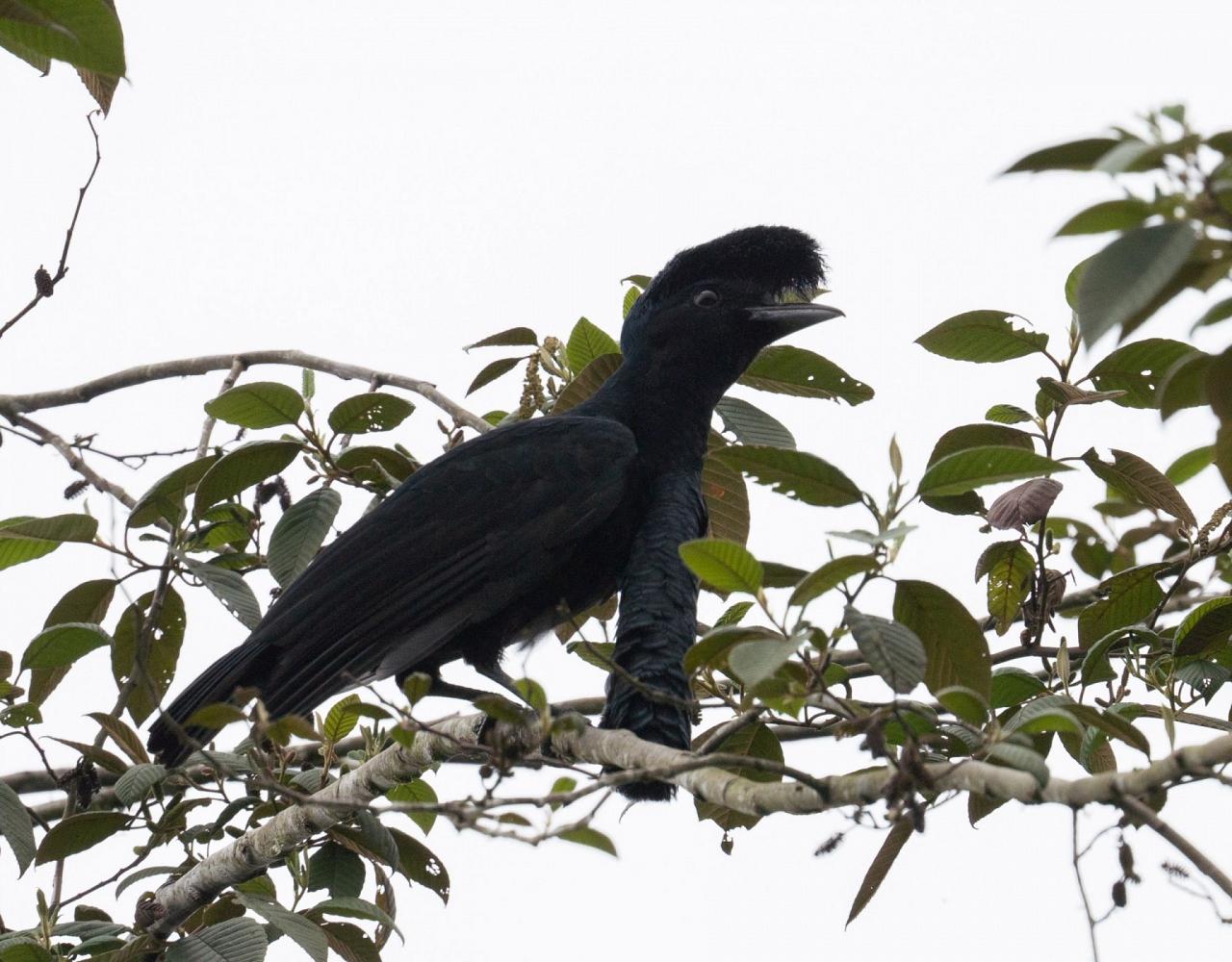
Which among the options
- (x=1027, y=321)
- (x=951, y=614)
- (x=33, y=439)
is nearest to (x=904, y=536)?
(x=951, y=614)

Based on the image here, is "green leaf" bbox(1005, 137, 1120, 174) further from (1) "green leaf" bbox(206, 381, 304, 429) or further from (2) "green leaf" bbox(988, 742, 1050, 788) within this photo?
(1) "green leaf" bbox(206, 381, 304, 429)

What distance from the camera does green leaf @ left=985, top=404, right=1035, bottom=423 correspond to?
276 cm

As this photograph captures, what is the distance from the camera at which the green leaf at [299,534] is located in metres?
3.06

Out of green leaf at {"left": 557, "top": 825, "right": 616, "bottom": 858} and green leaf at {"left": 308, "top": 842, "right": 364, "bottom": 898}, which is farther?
green leaf at {"left": 308, "top": 842, "right": 364, "bottom": 898}

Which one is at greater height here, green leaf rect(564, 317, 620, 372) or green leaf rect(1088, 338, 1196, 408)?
green leaf rect(564, 317, 620, 372)

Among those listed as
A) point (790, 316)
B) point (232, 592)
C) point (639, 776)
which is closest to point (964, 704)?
point (639, 776)

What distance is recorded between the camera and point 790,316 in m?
3.43

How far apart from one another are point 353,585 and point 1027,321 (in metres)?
1.47

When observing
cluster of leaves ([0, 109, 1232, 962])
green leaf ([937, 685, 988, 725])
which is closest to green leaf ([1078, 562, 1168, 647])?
cluster of leaves ([0, 109, 1232, 962])

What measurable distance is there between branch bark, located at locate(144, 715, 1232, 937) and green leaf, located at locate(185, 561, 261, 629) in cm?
39

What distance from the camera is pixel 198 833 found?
2906 mm

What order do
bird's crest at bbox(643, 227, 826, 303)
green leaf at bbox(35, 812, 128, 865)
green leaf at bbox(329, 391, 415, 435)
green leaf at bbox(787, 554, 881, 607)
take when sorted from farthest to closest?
1. bird's crest at bbox(643, 227, 826, 303)
2. green leaf at bbox(329, 391, 415, 435)
3. green leaf at bbox(35, 812, 128, 865)
4. green leaf at bbox(787, 554, 881, 607)

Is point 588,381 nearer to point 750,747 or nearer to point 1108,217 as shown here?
point 750,747

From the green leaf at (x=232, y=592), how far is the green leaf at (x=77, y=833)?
18.1 inches
